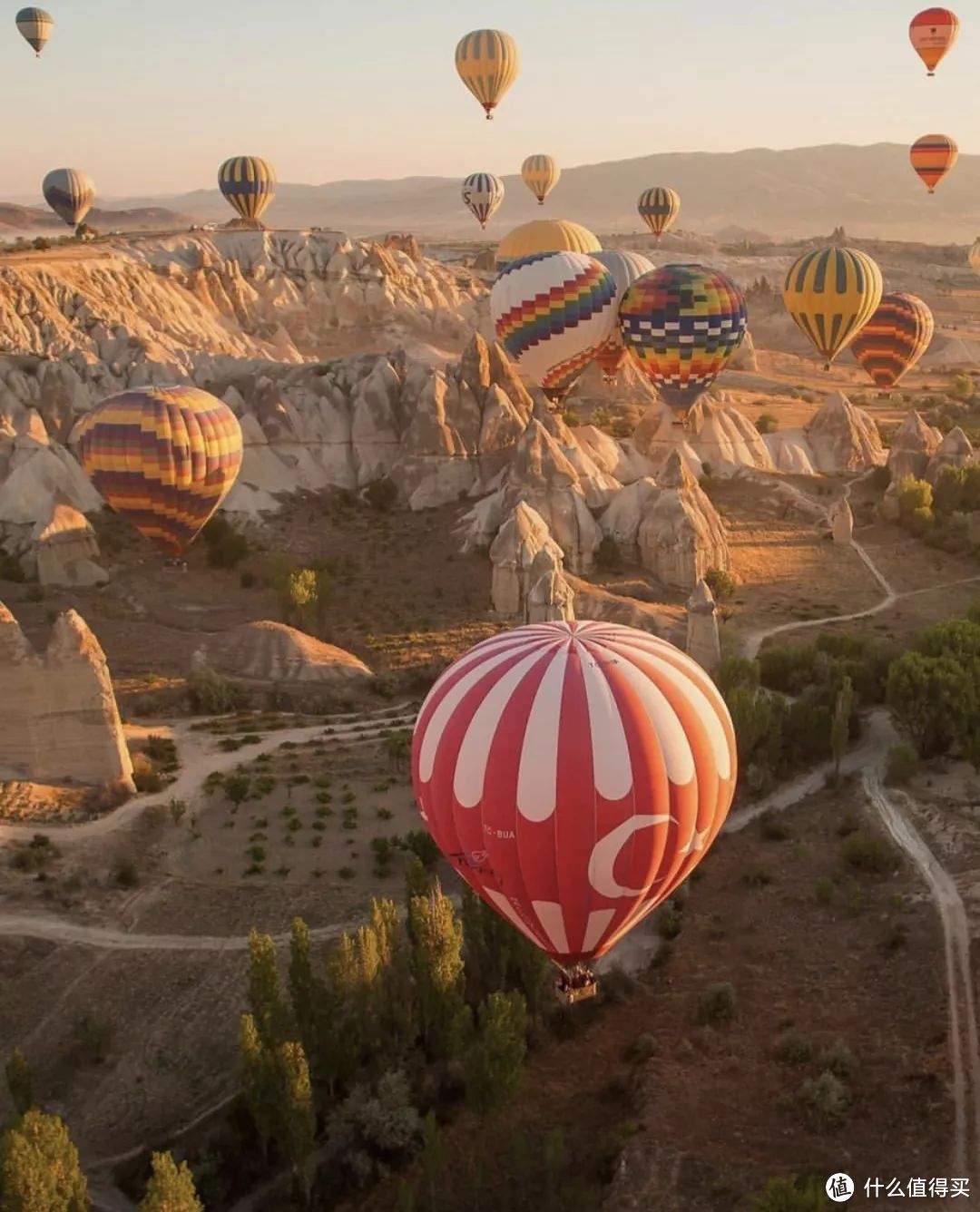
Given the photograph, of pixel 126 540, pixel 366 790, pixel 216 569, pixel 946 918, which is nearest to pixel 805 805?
pixel 946 918

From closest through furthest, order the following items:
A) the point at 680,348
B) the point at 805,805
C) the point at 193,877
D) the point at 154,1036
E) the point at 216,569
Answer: the point at 154,1036
the point at 193,877
the point at 805,805
the point at 216,569
the point at 680,348

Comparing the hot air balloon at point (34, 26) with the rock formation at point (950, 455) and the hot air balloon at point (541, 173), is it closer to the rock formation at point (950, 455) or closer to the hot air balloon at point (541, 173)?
the hot air balloon at point (541, 173)

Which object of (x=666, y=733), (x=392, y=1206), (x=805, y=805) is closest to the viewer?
(x=666, y=733)

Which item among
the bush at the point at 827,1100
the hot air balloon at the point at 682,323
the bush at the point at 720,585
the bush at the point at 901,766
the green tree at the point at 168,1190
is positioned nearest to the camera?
the green tree at the point at 168,1190

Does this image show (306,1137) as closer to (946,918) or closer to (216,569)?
(946,918)

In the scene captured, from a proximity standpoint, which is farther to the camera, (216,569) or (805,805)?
(216,569)

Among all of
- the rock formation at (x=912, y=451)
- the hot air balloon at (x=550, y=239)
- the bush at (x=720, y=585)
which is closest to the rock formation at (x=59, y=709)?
the bush at (x=720, y=585)

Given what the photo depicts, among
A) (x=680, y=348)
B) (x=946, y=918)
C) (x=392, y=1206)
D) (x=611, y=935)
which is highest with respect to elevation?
(x=680, y=348)
